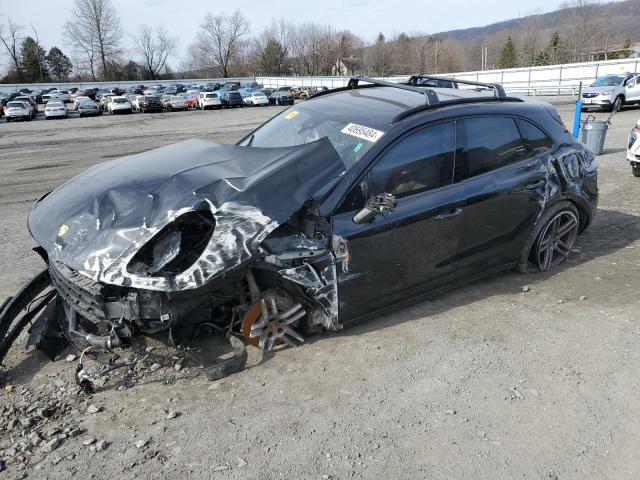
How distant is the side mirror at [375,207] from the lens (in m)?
3.59

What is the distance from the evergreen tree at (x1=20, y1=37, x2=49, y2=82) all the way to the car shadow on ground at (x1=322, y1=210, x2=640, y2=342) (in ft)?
305

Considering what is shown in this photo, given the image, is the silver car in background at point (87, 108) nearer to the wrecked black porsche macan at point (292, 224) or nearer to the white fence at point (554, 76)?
the white fence at point (554, 76)

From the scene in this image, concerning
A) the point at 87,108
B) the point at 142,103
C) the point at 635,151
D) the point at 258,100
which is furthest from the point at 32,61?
the point at 635,151

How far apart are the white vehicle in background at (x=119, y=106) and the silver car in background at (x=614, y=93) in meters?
31.2

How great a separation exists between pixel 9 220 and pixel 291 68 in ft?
329

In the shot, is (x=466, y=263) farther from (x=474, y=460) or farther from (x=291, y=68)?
(x=291, y=68)

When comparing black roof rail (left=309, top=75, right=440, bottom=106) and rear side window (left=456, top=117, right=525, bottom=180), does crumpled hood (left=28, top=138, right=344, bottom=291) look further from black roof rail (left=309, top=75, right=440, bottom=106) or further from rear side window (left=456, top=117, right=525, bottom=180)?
rear side window (left=456, top=117, right=525, bottom=180)

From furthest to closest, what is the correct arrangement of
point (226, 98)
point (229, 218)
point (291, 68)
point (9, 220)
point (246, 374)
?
point (291, 68) → point (226, 98) → point (9, 220) → point (246, 374) → point (229, 218)

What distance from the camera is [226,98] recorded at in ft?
141

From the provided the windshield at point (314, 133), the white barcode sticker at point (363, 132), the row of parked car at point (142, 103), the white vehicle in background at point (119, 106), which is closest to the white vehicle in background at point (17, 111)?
the row of parked car at point (142, 103)

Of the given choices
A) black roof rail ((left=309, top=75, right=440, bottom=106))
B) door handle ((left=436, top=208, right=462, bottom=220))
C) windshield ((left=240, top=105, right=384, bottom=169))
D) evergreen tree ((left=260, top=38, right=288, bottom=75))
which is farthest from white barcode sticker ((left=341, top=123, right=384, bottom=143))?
evergreen tree ((left=260, top=38, right=288, bottom=75))

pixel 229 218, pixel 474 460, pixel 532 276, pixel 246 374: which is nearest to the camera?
pixel 474 460

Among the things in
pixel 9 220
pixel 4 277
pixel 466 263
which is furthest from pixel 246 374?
pixel 9 220

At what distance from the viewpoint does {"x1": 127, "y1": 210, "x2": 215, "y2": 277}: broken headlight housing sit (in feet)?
10.5
